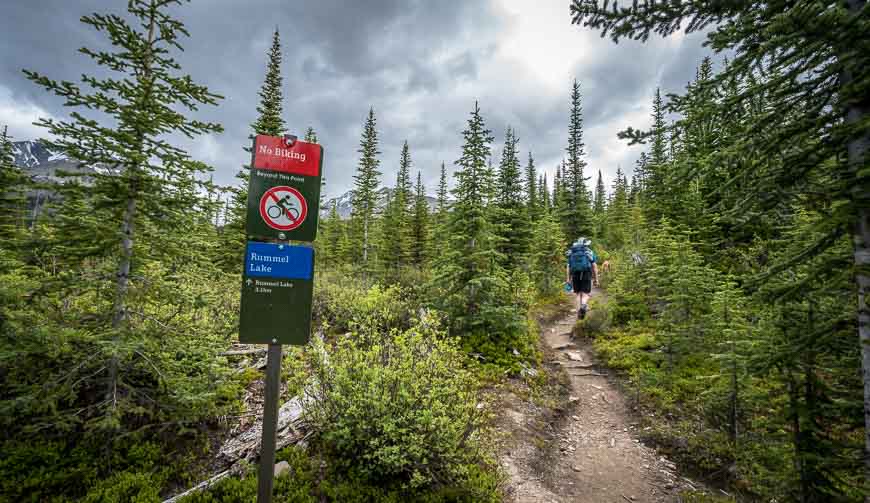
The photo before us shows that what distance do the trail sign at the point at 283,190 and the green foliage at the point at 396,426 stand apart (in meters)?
2.55

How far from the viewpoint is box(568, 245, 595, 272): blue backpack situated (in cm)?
1341

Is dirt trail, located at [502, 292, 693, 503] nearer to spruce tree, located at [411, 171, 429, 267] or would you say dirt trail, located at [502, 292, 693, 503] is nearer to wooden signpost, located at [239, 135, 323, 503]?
wooden signpost, located at [239, 135, 323, 503]

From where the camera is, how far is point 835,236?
10.2 feet

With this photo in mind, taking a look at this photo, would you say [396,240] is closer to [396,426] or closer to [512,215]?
[512,215]

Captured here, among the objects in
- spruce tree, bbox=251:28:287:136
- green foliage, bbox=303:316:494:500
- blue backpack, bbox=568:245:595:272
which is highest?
spruce tree, bbox=251:28:287:136

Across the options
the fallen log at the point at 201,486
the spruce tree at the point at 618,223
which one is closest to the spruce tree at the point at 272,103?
the fallen log at the point at 201,486

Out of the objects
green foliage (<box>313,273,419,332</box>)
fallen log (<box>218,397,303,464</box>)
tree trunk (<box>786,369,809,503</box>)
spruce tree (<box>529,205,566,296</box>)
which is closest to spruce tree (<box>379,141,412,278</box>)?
spruce tree (<box>529,205,566,296</box>)

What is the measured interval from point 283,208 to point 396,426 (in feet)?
11.2

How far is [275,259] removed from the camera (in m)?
3.51

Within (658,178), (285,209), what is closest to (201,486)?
(285,209)

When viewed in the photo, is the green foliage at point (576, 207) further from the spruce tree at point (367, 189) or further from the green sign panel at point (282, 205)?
the green sign panel at point (282, 205)

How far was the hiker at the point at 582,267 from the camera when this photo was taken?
44.1 feet

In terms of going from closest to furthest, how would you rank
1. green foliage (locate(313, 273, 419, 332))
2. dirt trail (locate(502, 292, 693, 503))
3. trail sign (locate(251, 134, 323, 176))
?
trail sign (locate(251, 134, 323, 176))
dirt trail (locate(502, 292, 693, 503))
green foliage (locate(313, 273, 419, 332))

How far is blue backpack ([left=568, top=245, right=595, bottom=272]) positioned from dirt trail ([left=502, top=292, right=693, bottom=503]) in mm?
5193
